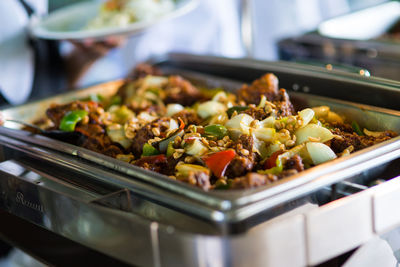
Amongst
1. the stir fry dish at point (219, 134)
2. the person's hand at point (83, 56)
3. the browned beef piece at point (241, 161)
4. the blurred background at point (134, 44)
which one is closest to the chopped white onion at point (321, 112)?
the stir fry dish at point (219, 134)

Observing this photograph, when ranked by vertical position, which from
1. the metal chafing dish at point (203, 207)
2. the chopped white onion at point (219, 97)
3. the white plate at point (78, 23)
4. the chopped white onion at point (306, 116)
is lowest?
the metal chafing dish at point (203, 207)

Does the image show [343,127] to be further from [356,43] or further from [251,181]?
[356,43]

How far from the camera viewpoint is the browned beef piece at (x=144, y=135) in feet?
4.78

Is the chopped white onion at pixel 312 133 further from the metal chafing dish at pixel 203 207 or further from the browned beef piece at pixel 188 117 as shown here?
the browned beef piece at pixel 188 117

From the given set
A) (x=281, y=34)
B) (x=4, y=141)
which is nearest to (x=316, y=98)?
(x=4, y=141)

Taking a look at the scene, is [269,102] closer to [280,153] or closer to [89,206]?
[280,153]

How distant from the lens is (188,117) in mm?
1603

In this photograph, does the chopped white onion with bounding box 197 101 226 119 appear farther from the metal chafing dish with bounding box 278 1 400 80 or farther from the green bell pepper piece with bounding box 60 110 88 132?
the metal chafing dish with bounding box 278 1 400 80

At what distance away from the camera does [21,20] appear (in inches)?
93.4

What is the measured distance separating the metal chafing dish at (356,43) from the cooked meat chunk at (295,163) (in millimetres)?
837

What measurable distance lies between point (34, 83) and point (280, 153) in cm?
155

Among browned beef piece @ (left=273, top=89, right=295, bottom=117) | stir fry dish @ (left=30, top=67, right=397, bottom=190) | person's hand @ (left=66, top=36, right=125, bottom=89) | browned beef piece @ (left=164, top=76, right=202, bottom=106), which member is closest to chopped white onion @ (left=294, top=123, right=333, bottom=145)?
stir fry dish @ (left=30, top=67, right=397, bottom=190)

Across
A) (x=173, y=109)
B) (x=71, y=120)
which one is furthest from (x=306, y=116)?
(x=71, y=120)

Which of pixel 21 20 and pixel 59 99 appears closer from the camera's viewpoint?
pixel 59 99
